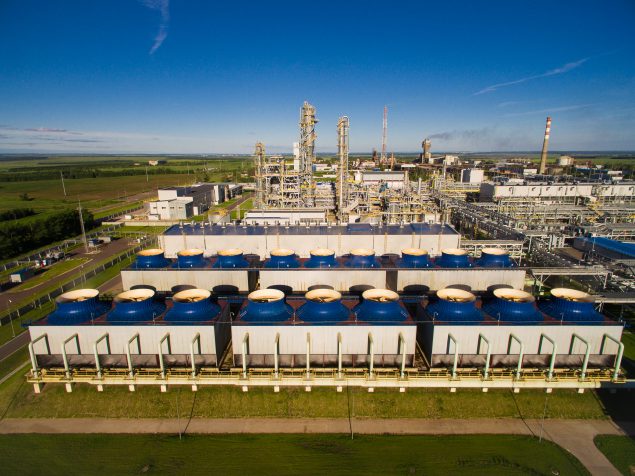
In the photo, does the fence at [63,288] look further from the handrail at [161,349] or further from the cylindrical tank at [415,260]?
the cylindrical tank at [415,260]

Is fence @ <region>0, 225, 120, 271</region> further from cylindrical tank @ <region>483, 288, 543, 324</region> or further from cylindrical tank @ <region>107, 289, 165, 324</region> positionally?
cylindrical tank @ <region>483, 288, 543, 324</region>

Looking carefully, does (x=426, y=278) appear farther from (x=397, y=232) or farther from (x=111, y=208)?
(x=111, y=208)

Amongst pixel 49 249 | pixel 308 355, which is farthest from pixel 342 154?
pixel 49 249

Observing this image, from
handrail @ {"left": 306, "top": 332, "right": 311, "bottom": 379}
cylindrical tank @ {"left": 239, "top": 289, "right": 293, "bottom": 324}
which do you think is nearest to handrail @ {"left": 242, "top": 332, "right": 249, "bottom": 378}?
cylindrical tank @ {"left": 239, "top": 289, "right": 293, "bottom": 324}

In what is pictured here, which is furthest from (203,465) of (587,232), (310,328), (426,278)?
(587,232)

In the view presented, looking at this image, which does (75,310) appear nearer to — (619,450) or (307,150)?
(619,450)

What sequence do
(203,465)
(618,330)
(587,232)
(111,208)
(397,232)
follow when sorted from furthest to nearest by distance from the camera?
(111,208)
(587,232)
(397,232)
(618,330)
(203,465)
